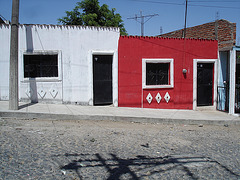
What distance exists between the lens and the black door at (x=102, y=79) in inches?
391

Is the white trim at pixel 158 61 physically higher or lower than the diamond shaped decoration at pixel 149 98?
higher

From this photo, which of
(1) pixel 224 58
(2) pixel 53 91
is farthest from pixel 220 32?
(2) pixel 53 91

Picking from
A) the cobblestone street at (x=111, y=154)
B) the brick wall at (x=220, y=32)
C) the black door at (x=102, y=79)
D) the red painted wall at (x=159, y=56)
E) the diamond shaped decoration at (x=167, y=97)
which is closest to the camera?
the cobblestone street at (x=111, y=154)

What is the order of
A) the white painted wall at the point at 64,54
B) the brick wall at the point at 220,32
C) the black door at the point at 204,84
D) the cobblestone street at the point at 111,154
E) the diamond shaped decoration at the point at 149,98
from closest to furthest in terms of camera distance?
the cobblestone street at the point at 111,154, the white painted wall at the point at 64,54, the diamond shaped decoration at the point at 149,98, the brick wall at the point at 220,32, the black door at the point at 204,84

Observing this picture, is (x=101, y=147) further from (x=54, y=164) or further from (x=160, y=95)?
(x=160, y=95)

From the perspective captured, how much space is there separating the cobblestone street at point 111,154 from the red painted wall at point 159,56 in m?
3.92

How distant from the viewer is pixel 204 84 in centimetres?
1117

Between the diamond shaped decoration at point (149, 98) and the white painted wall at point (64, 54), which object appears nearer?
the white painted wall at point (64, 54)

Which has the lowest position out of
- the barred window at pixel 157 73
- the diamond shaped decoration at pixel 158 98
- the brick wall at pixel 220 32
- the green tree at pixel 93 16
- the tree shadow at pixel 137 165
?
the tree shadow at pixel 137 165

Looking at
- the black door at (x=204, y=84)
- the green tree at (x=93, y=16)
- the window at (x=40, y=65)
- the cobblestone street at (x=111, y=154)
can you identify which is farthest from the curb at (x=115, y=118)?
the green tree at (x=93, y=16)

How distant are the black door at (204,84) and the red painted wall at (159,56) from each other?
17.9 inches

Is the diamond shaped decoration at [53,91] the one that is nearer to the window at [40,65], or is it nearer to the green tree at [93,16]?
the window at [40,65]

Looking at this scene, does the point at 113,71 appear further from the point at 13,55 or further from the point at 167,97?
the point at 13,55

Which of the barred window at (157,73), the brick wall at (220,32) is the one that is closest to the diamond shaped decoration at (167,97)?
the barred window at (157,73)
